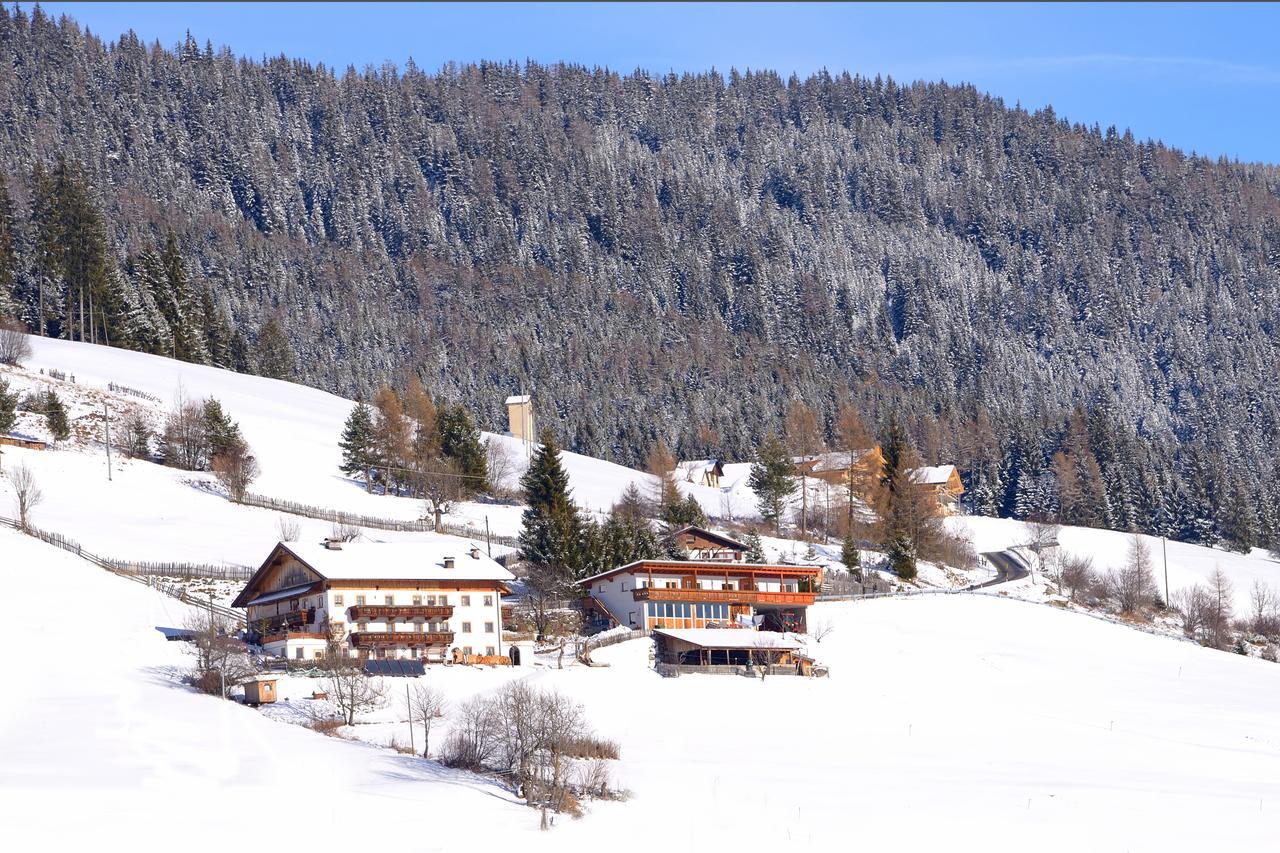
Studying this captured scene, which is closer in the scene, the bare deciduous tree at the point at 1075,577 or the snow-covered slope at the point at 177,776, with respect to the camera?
the snow-covered slope at the point at 177,776

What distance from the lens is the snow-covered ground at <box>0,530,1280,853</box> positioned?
3766 centimetres

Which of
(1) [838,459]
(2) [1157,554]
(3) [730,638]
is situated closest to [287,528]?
(3) [730,638]

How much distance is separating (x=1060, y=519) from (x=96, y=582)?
108078 millimetres

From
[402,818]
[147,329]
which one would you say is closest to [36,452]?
[147,329]

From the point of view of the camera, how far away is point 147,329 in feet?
442

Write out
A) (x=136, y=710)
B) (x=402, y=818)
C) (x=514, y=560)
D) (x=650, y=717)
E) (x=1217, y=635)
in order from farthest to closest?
(x=1217, y=635)
(x=514, y=560)
(x=650, y=717)
(x=136, y=710)
(x=402, y=818)

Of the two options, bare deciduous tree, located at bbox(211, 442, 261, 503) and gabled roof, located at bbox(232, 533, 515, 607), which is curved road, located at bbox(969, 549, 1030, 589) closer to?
gabled roof, located at bbox(232, 533, 515, 607)

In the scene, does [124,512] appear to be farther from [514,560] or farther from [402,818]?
[402,818]

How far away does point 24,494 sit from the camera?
259ft

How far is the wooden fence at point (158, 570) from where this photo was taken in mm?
71438

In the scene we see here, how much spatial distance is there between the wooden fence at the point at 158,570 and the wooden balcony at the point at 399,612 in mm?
7120

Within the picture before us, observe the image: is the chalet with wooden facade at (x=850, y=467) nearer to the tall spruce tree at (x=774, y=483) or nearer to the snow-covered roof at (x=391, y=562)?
the tall spruce tree at (x=774, y=483)

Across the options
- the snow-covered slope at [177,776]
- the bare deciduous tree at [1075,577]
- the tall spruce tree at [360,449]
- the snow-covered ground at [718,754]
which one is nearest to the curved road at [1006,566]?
the bare deciduous tree at [1075,577]

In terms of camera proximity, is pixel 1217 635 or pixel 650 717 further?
pixel 1217 635
